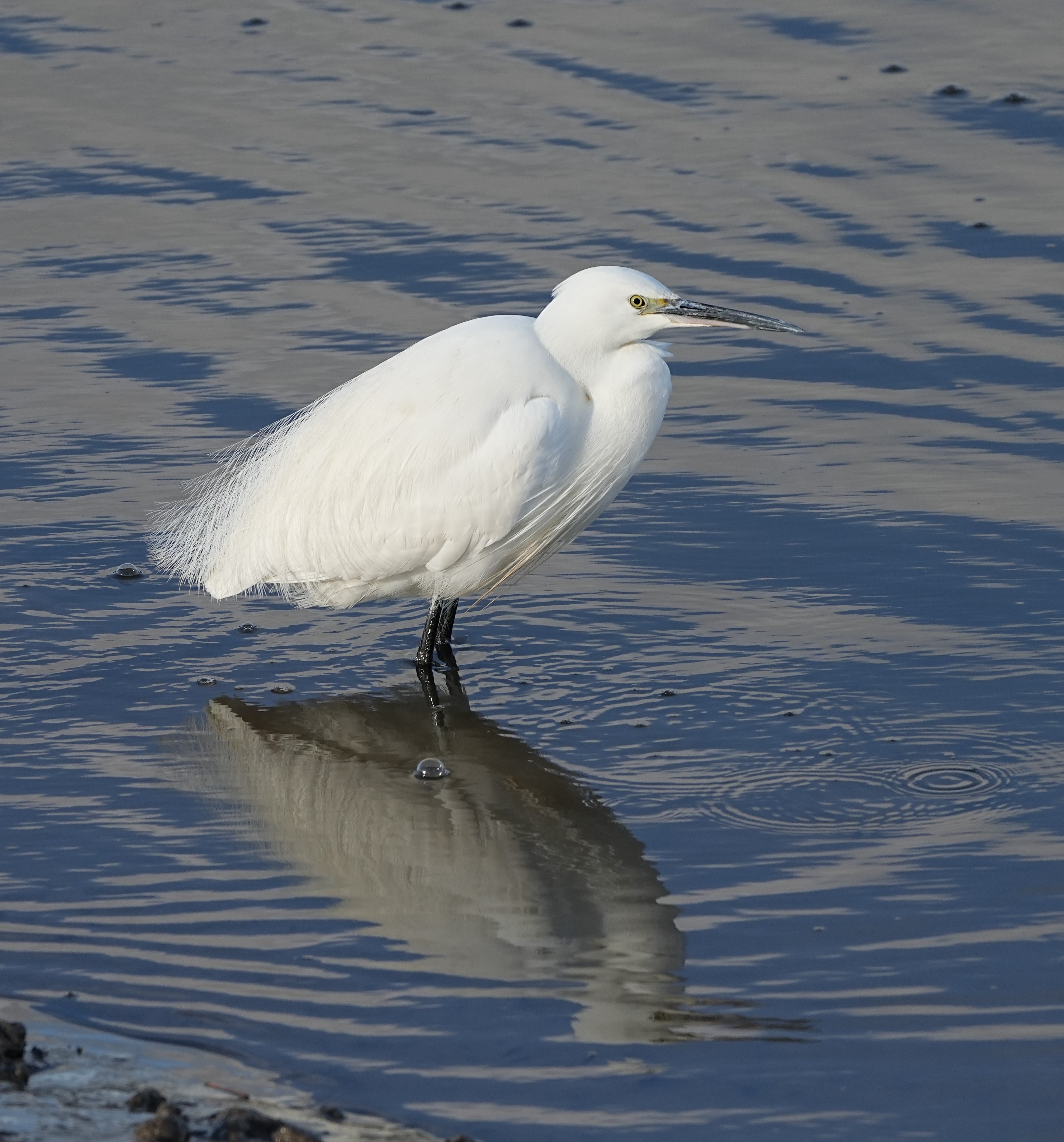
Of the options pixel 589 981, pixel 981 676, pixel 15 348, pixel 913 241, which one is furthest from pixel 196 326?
pixel 589 981

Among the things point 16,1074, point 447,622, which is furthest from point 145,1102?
point 447,622

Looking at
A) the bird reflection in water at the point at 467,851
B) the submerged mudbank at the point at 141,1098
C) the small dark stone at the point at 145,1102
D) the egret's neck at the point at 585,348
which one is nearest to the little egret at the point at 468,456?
the egret's neck at the point at 585,348

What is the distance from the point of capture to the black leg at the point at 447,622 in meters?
6.68

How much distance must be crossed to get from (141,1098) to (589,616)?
10.8 ft

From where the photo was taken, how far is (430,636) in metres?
6.58

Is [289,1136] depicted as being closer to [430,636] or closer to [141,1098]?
[141,1098]

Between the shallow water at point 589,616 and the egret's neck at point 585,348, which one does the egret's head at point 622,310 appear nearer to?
the egret's neck at point 585,348

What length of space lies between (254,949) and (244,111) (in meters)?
8.12

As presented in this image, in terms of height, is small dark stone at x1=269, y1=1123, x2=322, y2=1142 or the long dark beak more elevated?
the long dark beak

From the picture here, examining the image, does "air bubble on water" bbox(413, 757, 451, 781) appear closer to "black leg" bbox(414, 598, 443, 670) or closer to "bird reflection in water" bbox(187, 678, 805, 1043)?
"bird reflection in water" bbox(187, 678, 805, 1043)

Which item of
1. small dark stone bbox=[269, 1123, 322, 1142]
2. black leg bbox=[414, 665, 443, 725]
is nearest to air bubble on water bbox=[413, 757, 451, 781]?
black leg bbox=[414, 665, 443, 725]

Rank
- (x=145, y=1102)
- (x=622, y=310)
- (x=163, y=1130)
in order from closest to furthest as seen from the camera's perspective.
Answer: (x=163, y=1130)
(x=145, y=1102)
(x=622, y=310)

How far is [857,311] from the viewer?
9156 millimetres

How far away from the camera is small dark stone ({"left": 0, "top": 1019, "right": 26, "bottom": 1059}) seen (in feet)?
13.1
